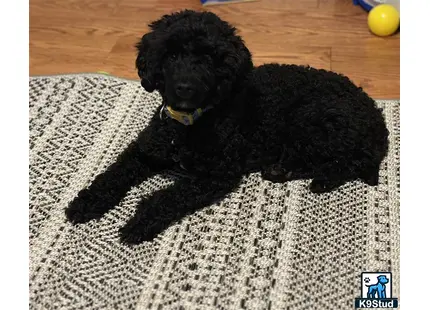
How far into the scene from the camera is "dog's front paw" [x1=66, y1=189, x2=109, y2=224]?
1.69m

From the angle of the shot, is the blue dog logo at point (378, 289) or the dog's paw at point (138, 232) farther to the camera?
the dog's paw at point (138, 232)

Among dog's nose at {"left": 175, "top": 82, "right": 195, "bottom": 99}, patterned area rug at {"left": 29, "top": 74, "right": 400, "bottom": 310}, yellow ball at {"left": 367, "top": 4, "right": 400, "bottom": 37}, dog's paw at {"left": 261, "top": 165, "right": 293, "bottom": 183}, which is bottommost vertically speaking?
patterned area rug at {"left": 29, "top": 74, "right": 400, "bottom": 310}

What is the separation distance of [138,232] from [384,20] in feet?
6.02

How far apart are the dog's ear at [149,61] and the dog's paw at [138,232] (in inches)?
17.3

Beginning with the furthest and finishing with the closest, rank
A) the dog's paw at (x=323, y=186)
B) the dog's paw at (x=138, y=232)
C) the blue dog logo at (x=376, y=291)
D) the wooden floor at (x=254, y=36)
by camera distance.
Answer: the wooden floor at (x=254, y=36), the dog's paw at (x=323, y=186), the dog's paw at (x=138, y=232), the blue dog logo at (x=376, y=291)

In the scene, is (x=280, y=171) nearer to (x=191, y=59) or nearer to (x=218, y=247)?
(x=218, y=247)

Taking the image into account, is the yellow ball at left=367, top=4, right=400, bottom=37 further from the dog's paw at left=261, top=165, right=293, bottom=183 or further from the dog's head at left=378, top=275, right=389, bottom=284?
the dog's head at left=378, top=275, right=389, bottom=284

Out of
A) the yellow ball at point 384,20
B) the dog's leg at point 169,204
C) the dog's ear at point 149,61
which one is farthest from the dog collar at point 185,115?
the yellow ball at point 384,20

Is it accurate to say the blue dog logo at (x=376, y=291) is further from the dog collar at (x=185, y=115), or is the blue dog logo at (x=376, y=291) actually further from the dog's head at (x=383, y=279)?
the dog collar at (x=185, y=115)

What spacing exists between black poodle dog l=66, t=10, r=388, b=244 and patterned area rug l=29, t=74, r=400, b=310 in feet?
0.19

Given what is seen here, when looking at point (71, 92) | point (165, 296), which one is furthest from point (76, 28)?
point (165, 296)

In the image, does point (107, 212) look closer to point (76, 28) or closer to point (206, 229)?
point (206, 229)

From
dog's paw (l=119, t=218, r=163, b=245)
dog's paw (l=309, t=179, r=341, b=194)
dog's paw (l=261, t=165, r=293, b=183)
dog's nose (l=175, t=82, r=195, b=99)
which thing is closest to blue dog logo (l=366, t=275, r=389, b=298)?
dog's paw (l=309, t=179, r=341, b=194)

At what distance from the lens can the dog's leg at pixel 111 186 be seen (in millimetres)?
1697
